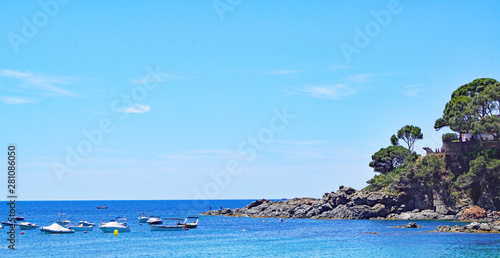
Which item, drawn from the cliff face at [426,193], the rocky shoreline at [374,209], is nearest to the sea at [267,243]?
the rocky shoreline at [374,209]

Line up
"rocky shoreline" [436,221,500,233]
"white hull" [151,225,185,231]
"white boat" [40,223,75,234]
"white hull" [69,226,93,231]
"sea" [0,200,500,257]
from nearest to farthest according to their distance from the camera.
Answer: "sea" [0,200,500,257], "rocky shoreline" [436,221,500,233], "white boat" [40,223,75,234], "white hull" [69,226,93,231], "white hull" [151,225,185,231]

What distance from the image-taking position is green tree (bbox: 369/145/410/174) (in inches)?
4845

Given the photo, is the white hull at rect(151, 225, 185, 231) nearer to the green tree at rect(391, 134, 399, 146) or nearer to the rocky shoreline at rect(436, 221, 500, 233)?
the rocky shoreline at rect(436, 221, 500, 233)

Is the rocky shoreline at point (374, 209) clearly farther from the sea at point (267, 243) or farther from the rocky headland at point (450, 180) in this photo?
the sea at point (267, 243)

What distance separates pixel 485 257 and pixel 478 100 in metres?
57.9

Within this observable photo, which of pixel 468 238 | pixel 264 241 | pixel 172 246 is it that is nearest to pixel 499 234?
pixel 468 238

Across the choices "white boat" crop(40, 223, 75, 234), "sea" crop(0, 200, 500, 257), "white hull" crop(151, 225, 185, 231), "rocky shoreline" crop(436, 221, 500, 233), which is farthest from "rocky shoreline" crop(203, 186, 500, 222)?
"white boat" crop(40, 223, 75, 234)

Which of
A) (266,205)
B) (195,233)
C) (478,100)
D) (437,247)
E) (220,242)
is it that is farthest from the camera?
(266,205)

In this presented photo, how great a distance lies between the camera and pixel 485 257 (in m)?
51.1

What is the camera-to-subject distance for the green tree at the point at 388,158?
123 meters

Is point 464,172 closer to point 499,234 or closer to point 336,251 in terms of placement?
point 499,234

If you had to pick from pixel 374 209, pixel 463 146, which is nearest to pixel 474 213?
pixel 463 146

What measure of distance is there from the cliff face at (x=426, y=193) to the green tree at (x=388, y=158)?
20.6 feet

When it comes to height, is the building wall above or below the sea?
above
